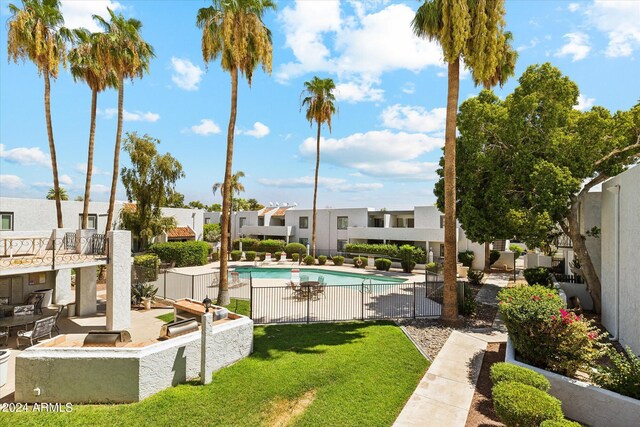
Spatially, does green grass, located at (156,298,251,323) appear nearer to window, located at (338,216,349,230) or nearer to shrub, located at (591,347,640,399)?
shrub, located at (591,347,640,399)

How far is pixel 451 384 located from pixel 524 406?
9.44 feet

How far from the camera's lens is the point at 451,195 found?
13789 millimetres

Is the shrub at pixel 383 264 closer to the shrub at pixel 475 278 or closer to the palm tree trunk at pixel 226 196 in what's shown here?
the shrub at pixel 475 278

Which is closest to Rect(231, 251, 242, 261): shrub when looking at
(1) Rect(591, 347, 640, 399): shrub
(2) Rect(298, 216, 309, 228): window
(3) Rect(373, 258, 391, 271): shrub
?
(2) Rect(298, 216, 309, 228): window

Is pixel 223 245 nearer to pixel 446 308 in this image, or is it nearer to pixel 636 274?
pixel 446 308

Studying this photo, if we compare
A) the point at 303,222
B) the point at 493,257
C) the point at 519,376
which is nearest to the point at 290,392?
the point at 519,376

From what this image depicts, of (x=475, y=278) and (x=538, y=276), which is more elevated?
(x=538, y=276)

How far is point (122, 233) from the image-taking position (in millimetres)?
12008

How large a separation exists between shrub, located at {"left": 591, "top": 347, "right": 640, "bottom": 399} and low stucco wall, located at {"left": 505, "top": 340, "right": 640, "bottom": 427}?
7.1 inches

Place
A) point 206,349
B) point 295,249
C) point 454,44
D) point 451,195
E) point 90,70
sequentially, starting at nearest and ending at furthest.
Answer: point 206,349 < point 454,44 < point 451,195 < point 90,70 < point 295,249

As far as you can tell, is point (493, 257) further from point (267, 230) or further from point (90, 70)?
point (90, 70)

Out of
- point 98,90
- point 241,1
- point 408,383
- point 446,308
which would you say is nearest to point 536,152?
point 446,308

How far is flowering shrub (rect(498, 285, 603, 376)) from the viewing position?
306 inches

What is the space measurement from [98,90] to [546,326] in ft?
84.6
